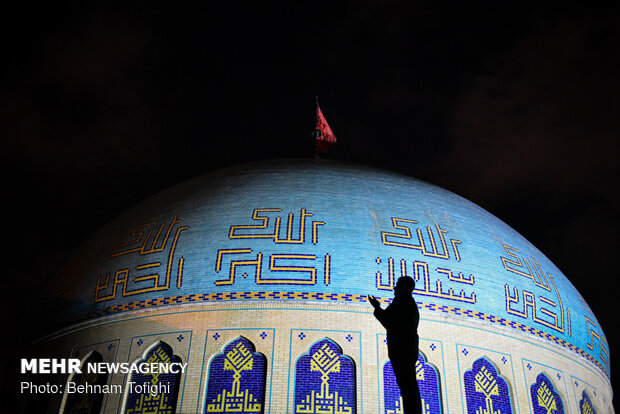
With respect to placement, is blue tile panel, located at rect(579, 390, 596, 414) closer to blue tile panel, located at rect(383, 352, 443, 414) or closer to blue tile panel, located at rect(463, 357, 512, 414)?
blue tile panel, located at rect(463, 357, 512, 414)

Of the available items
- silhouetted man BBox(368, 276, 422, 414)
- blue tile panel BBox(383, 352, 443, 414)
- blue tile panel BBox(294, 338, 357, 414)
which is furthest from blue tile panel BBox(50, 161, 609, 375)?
silhouetted man BBox(368, 276, 422, 414)

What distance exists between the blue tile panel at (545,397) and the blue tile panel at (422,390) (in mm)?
1952

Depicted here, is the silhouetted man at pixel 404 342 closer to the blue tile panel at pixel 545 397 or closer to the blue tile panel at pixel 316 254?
the blue tile panel at pixel 316 254

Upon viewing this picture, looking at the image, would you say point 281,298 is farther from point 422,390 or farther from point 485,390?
point 485,390

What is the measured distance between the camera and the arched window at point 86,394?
1014 cm

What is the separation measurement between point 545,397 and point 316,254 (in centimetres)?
465

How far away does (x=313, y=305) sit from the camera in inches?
405

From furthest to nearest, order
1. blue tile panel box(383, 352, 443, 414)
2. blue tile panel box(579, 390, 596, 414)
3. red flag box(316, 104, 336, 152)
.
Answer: red flag box(316, 104, 336, 152)
blue tile panel box(579, 390, 596, 414)
blue tile panel box(383, 352, 443, 414)

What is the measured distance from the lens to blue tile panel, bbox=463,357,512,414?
10164 millimetres

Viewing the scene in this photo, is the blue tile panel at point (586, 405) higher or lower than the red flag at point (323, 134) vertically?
lower

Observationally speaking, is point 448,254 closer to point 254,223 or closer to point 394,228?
point 394,228

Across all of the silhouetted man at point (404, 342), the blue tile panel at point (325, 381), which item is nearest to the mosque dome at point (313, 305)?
the blue tile panel at point (325, 381)

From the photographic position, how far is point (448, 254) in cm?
1145

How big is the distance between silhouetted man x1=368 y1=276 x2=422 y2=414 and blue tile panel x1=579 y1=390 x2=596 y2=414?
27.1ft
